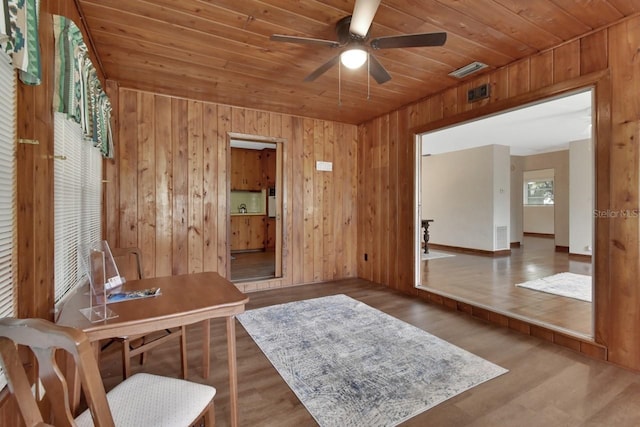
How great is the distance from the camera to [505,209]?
22.9 feet

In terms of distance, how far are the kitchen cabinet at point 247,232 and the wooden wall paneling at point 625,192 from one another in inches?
254

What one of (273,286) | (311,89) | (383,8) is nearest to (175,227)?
(273,286)

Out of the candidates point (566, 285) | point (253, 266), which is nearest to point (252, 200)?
point (253, 266)

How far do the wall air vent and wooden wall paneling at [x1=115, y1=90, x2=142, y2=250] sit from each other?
11.6ft

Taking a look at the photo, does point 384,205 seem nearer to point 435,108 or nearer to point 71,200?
point 435,108

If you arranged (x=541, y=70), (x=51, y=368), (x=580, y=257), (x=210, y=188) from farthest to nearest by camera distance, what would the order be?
(x=580, y=257) < (x=210, y=188) < (x=541, y=70) < (x=51, y=368)

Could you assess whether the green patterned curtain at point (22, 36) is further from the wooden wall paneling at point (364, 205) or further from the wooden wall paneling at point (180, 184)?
the wooden wall paneling at point (364, 205)

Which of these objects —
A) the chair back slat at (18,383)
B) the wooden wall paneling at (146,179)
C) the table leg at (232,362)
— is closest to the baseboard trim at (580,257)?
the table leg at (232,362)

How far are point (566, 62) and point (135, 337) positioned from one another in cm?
383

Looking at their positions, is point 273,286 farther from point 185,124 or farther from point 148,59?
point 148,59

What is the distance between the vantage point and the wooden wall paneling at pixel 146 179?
355cm

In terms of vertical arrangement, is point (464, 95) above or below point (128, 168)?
above

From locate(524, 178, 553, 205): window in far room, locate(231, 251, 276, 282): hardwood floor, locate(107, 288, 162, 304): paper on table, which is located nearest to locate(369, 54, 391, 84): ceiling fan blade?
locate(107, 288, 162, 304): paper on table

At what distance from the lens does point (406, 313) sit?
10.8 feet
